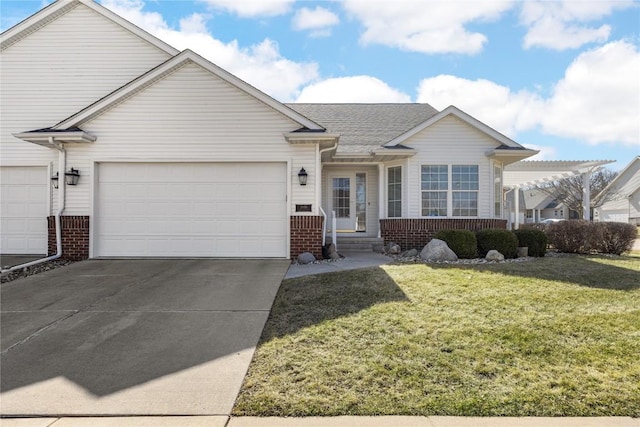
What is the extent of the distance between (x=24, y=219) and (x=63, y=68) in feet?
15.3

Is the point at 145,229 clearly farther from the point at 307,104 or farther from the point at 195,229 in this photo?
the point at 307,104

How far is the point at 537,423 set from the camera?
2652 millimetres

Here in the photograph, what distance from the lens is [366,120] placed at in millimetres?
14969

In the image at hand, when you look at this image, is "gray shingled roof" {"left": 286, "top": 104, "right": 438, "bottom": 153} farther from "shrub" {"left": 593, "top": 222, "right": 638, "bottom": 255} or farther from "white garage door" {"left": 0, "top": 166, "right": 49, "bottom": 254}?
"white garage door" {"left": 0, "top": 166, "right": 49, "bottom": 254}

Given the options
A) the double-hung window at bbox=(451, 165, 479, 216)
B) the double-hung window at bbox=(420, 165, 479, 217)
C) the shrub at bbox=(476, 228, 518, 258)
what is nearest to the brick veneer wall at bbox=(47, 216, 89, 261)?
the double-hung window at bbox=(420, 165, 479, 217)

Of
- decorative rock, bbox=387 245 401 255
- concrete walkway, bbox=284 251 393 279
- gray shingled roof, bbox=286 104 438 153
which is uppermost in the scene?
gray shingled roof, bbox=286 104 438 153

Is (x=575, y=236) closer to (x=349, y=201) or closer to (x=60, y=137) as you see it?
(x=349, y=201)

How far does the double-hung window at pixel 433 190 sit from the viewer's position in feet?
39.0

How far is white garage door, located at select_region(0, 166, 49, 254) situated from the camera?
10.4 meters

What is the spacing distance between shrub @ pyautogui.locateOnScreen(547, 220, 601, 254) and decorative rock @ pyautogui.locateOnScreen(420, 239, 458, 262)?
15.2ft

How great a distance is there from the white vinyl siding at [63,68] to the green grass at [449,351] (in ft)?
31.1

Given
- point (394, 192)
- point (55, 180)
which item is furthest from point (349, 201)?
point (55, 180)

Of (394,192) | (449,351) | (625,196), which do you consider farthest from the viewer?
A: (625,196)

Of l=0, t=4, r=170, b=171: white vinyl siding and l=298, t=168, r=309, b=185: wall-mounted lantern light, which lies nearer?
l=298, t=168, r=309, b=185: wall-mounted lantern light
